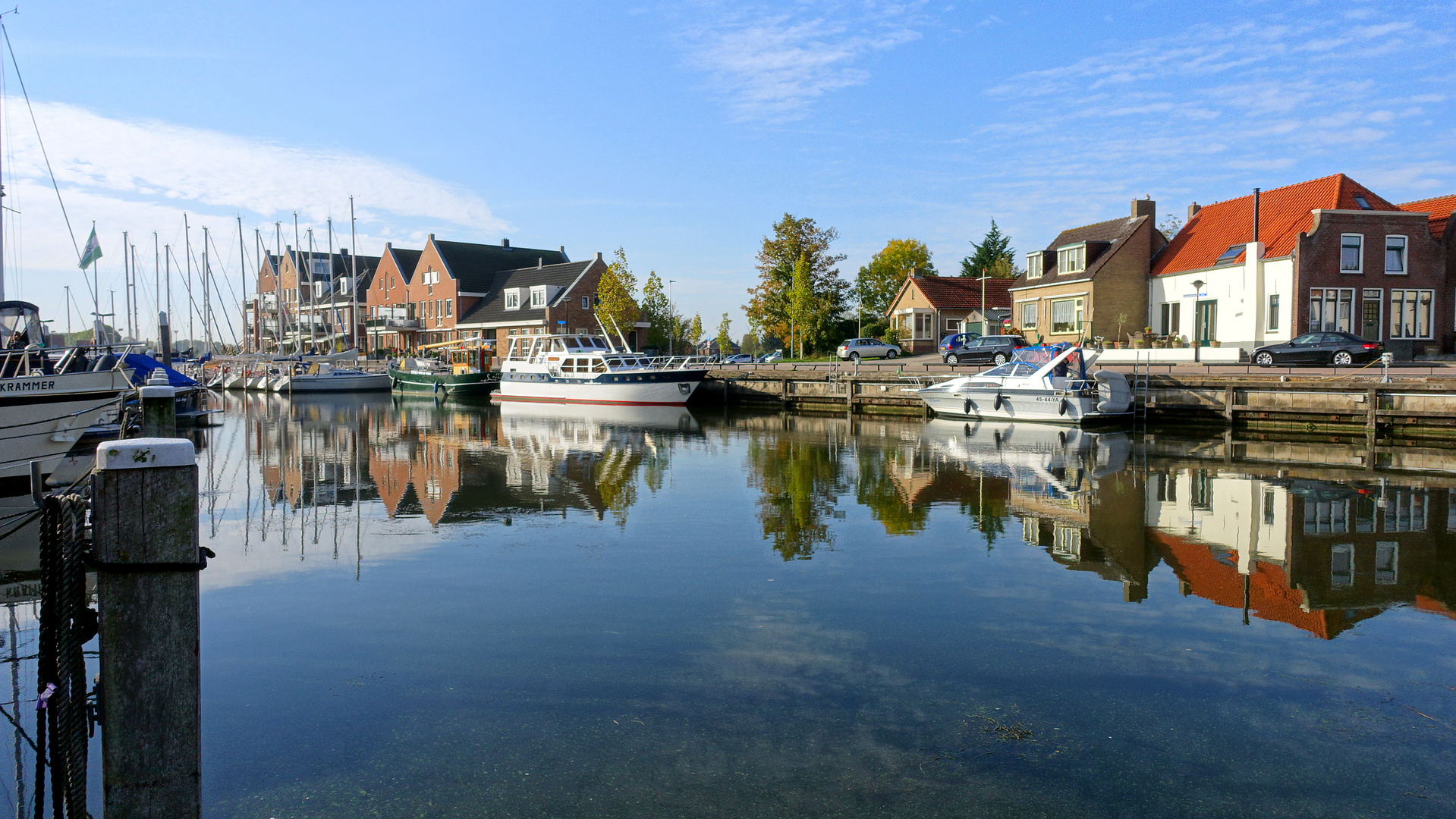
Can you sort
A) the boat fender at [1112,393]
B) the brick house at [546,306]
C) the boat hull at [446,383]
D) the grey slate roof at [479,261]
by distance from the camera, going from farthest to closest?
the grey slate roof at [479,261]
the brick house at [546,306]
the boat hull at [446,383]
the boat fender at [1112,393]

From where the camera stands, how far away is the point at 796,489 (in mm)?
15984

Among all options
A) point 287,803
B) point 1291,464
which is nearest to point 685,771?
point 287,803

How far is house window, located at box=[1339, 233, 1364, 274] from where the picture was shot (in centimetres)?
3453

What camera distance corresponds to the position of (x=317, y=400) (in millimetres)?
47156

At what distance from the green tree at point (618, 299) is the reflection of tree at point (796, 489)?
34.7 m

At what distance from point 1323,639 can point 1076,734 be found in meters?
3.34

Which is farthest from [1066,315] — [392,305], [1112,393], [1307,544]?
[392,305]

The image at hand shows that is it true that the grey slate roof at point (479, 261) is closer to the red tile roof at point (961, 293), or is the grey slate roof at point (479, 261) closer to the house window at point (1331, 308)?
the red tile roof at point (961, 293)

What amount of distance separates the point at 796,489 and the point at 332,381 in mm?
42527

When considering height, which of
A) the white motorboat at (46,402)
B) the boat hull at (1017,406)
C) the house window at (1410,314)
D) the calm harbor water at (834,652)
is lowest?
the calm harbor water at (834,652)

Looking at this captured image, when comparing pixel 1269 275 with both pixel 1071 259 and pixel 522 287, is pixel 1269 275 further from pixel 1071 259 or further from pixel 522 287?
pixel 522 287

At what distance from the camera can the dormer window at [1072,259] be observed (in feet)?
144

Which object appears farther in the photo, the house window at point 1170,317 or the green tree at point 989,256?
the green tree at point 989,256

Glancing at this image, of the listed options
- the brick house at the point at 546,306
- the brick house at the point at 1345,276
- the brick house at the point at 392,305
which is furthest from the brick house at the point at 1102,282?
the brick house at the point at 392,305
